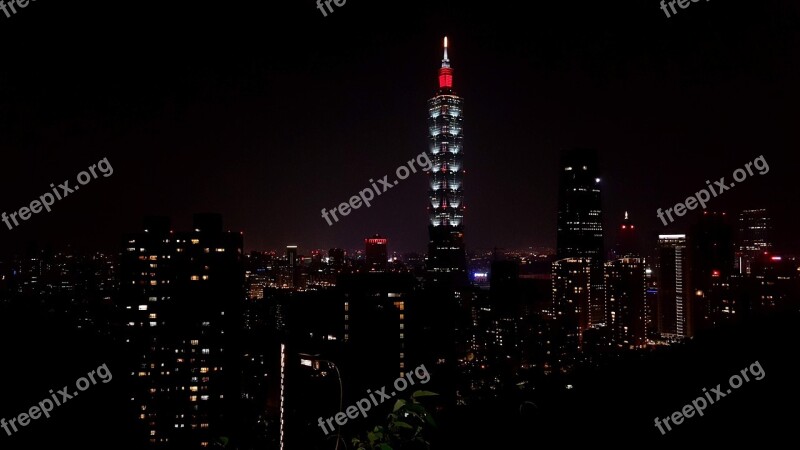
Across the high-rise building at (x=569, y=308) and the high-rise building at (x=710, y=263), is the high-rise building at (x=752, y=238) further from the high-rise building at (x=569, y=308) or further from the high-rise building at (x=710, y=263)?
the high-rise building at (x=569, y=308)

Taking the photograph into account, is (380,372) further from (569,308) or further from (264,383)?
(569,308)

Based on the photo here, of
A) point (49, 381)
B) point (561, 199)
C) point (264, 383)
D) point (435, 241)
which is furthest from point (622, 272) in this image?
point (49, 381)

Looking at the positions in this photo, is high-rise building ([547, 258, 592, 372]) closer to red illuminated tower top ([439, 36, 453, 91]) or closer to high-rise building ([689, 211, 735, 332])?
high-rise building ([689, 211, 735, 332])

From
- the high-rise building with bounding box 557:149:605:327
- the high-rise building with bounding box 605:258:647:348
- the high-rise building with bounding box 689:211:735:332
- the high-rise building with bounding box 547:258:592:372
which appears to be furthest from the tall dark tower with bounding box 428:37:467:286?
the high-rise building with bounding box 689:211:735:332

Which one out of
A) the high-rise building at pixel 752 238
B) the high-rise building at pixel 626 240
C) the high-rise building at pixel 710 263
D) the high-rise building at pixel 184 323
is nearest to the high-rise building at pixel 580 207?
the high-rise building at pixel 626 240

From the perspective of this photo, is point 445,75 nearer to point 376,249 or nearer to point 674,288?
point 376,249
